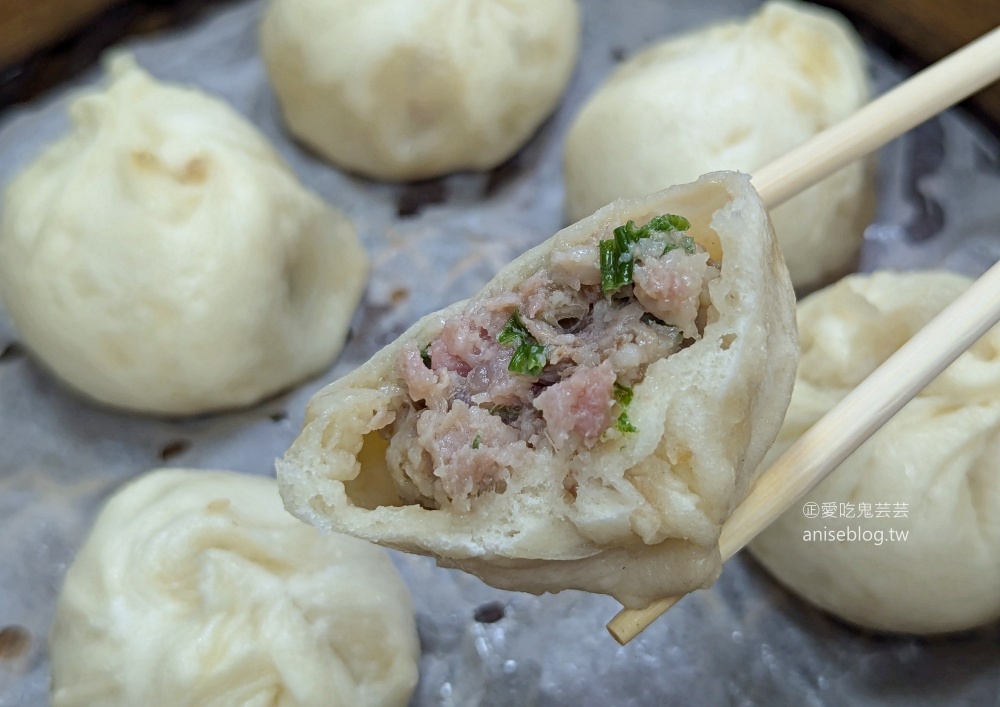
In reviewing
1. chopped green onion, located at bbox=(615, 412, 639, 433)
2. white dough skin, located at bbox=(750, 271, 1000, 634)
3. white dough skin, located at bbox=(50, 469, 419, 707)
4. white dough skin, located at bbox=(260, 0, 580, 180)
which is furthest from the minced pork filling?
white dough skin, located at bbox=(260, 0, 580, 180)

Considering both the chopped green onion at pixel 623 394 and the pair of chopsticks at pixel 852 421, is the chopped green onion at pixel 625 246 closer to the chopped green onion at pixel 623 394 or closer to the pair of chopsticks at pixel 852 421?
the chopped green onion at pixel 623 394

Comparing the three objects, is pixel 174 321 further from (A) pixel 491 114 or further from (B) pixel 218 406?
(A) pixel 491 114

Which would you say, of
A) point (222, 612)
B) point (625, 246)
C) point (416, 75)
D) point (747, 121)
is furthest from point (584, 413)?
point (416, 75)

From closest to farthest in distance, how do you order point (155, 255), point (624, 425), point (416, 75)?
1. point (624, 425)
2. point (155, 255)
3. point (416, 75)

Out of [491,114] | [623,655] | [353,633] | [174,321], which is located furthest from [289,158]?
[623,655]

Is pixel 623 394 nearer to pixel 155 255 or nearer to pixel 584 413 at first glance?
pixel 584 413

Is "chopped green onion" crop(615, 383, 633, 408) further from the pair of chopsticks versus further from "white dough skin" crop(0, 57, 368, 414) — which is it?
"white dough skin" crop(0, 57, 368, 414)
